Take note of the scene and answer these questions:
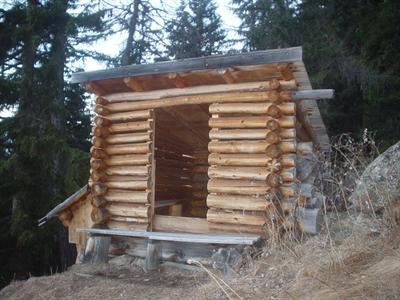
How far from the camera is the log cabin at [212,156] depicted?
6645 millimetres

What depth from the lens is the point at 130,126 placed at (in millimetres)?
8211

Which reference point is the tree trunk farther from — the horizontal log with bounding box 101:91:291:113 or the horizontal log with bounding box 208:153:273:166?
the horizontal log with bounding box 208:153:273:166

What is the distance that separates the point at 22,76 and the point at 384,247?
12837 mm

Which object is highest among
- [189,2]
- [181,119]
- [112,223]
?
[189,2]

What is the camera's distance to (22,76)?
13742mm

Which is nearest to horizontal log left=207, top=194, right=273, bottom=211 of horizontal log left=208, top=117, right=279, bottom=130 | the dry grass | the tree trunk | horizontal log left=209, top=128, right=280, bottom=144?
the dry grass

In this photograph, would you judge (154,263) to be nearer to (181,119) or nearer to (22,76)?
(181,119)

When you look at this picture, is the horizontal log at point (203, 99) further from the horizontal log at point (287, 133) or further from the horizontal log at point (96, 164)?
the horizontal log at point (96, 164)

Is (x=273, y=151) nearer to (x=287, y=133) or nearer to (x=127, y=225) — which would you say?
(x=287, y=133)

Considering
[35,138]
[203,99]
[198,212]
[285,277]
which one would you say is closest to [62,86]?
[35,138]

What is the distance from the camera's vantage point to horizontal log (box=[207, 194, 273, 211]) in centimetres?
665

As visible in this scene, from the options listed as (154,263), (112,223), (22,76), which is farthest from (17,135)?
(154,263)

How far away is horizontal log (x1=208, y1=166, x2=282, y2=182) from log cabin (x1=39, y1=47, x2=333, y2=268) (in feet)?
0.06

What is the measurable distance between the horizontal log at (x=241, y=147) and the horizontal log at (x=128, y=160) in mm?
1505
